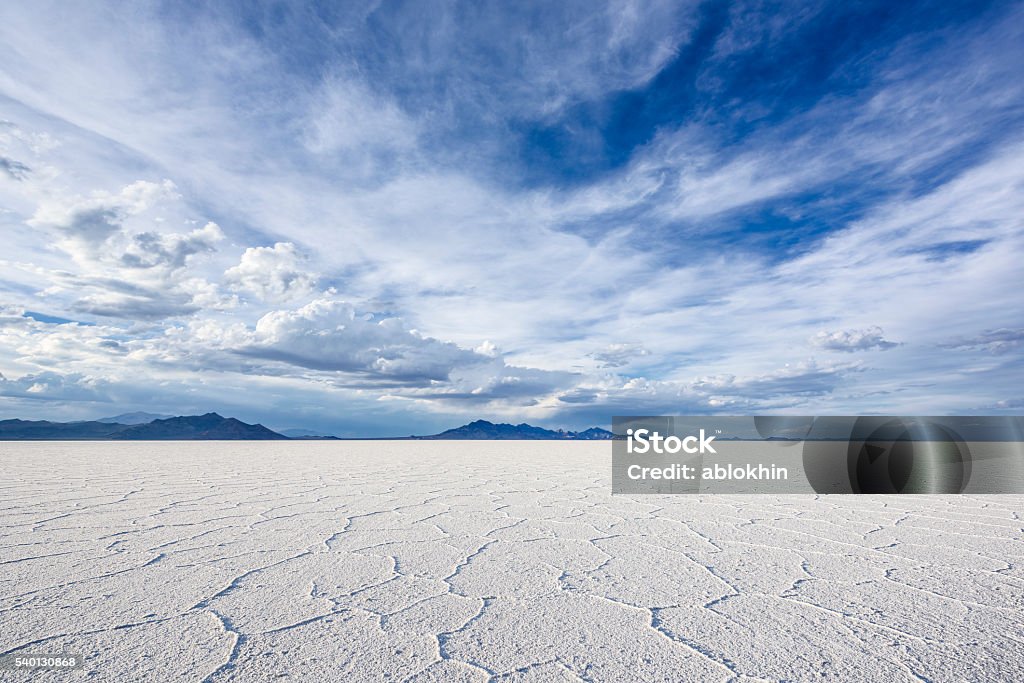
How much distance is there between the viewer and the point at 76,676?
165cm

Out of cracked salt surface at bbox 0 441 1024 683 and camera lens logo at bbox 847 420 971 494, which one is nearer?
cracked salt surface at bbox 0 441 1024 683

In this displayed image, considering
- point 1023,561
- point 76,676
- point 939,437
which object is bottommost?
point 76,676

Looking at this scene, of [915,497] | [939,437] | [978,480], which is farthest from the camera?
[978,480]

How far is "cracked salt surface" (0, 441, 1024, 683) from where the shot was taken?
1.77m

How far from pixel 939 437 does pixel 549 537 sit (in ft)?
12.8

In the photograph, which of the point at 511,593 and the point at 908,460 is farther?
the point at 908,460

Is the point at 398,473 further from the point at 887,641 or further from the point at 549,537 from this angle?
the point at 887,641

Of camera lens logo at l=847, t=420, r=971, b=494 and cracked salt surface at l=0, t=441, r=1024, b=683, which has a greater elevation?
camera lens logo at l=847, t=420, r=971, b=494

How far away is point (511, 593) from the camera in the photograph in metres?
2.44

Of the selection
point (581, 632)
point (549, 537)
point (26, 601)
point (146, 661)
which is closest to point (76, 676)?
point (146, 661)

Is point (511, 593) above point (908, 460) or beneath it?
beneath

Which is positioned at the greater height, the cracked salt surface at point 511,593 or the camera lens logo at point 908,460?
the camera lens logo at point 908,460

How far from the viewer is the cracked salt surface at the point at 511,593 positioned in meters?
1.77

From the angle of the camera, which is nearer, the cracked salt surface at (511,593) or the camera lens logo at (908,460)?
the cracked salt surface at (511,593)
